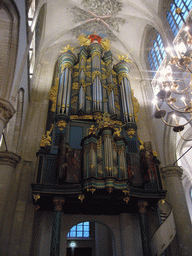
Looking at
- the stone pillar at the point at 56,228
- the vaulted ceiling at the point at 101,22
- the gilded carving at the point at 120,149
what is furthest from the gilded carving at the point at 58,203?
the vaulted ceiling at the point at 101,22

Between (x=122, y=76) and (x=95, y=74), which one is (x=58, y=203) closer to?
(x=95, y=74)

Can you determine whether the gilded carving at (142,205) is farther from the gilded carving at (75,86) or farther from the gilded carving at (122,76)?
the gilded carving at (122,76)

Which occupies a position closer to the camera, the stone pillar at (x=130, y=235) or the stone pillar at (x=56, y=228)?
the stone pillar at (x=56, y=228)

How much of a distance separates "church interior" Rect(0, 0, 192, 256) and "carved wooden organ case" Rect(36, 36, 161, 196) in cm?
4

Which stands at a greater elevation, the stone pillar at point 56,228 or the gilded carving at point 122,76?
the gilded carving at point 122,76

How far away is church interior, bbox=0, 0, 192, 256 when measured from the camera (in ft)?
23.6

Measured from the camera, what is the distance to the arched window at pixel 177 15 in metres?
10.2

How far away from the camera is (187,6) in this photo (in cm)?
1012

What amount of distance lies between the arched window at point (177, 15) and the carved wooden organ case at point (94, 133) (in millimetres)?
2970

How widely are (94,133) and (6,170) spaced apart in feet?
11.4

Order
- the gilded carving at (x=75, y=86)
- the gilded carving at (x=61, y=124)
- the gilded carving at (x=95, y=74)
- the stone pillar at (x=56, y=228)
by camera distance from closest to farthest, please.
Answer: the stone pillar at (x=56, y=228) < the gilded carving at (x=61, y=124) < the gilded carving at (x=75, y=86) < the gilded carving at (x=95, y=74)

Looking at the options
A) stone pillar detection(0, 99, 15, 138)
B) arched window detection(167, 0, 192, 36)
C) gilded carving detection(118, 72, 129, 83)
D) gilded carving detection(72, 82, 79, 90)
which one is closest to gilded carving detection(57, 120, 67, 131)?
gilded carving detection(72, 82, 79, 90)

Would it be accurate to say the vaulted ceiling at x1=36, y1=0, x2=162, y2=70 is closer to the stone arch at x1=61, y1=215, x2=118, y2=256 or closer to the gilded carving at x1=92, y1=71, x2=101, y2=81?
the gilded carving at x1=92, y1=71, x2=101, y2=81

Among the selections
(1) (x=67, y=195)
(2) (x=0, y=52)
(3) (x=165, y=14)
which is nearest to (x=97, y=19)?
(3) (x=165, y=14)
